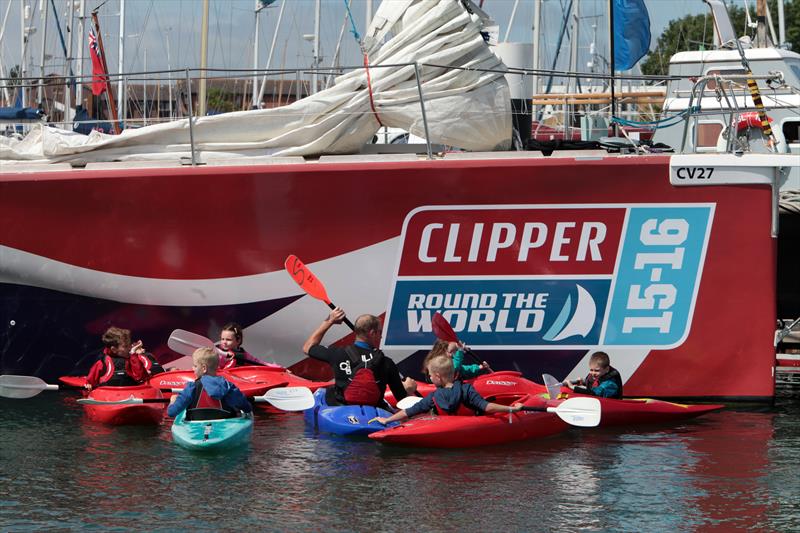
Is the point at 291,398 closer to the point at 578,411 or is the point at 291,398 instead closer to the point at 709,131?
the point at 578,411

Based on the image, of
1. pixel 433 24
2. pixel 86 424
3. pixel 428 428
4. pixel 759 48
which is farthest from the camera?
pixel 759 48

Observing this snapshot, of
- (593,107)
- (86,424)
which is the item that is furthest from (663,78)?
(593,107)

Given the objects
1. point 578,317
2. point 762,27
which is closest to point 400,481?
point 578,317

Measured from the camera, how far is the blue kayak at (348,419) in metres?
9.63

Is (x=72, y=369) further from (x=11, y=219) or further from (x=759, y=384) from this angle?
(x=759, y=384)

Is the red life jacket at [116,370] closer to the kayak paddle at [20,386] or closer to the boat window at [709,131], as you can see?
the kayak paddle at [20,386]

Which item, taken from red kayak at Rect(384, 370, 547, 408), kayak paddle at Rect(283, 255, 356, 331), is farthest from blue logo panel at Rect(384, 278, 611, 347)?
kayak paddle at Rect(283, 255, 356, 331)

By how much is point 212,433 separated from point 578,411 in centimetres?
308

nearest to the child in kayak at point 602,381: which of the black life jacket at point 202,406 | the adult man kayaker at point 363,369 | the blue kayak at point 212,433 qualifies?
the adult man kayaker at point 363,369

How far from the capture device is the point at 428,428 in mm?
9250

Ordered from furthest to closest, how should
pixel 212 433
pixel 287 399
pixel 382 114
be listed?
pixel 382 114 → pixel 287 399 → pixel 212 433

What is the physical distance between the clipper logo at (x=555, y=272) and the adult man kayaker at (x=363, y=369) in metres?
0.90

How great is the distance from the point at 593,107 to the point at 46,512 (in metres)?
22.1

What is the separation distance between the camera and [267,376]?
34.7ft
